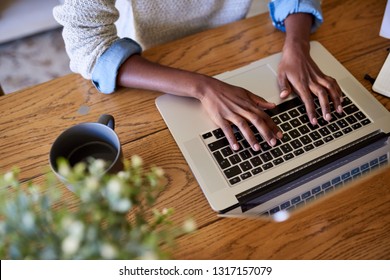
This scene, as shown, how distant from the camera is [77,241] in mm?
305

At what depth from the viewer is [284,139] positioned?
69cm

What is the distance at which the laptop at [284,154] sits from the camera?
636 mm

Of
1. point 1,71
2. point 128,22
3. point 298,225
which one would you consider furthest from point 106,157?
point 1,71

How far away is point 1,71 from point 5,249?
1.80 m

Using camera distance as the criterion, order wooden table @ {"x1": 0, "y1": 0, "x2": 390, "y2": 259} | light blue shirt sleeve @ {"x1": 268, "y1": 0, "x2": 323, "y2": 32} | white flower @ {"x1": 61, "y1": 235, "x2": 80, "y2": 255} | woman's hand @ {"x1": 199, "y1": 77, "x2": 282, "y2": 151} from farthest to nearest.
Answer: light blue shirt sleeve @ {"x1": 268, "y1": 0, "x2": 323, "y2": 32}
woman's hand @ {"x1": 199, "y1": 77, "x2": 282, "y2": 151}
wooden table @ {"x1": 0, "y1": 0, "x2": 390, "y2": 259}
white flower @ {"x1": 61, "y1": 235, "x2": 80, "y2": 255}

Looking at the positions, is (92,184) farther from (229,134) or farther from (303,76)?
(303,76)

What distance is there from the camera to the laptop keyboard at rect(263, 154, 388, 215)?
0.66 meters

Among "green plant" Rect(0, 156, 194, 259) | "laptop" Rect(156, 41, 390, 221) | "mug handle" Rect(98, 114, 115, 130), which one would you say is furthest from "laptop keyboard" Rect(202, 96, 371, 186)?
"green plant" Rect(0, 156, 194, 259)

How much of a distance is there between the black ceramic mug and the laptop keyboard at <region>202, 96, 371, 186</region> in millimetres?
171

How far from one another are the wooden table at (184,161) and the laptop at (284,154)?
0.03m

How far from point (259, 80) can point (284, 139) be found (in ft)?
0.56

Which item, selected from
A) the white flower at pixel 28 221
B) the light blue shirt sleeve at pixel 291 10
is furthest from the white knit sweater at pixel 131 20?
the white flower at pixel 28 221

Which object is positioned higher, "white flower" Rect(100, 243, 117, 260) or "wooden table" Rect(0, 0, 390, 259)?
"white flower" Rect(100, 243, 117, 260)

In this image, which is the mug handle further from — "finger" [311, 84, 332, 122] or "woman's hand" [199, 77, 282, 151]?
"finger" [311, 84, 332, 122]
